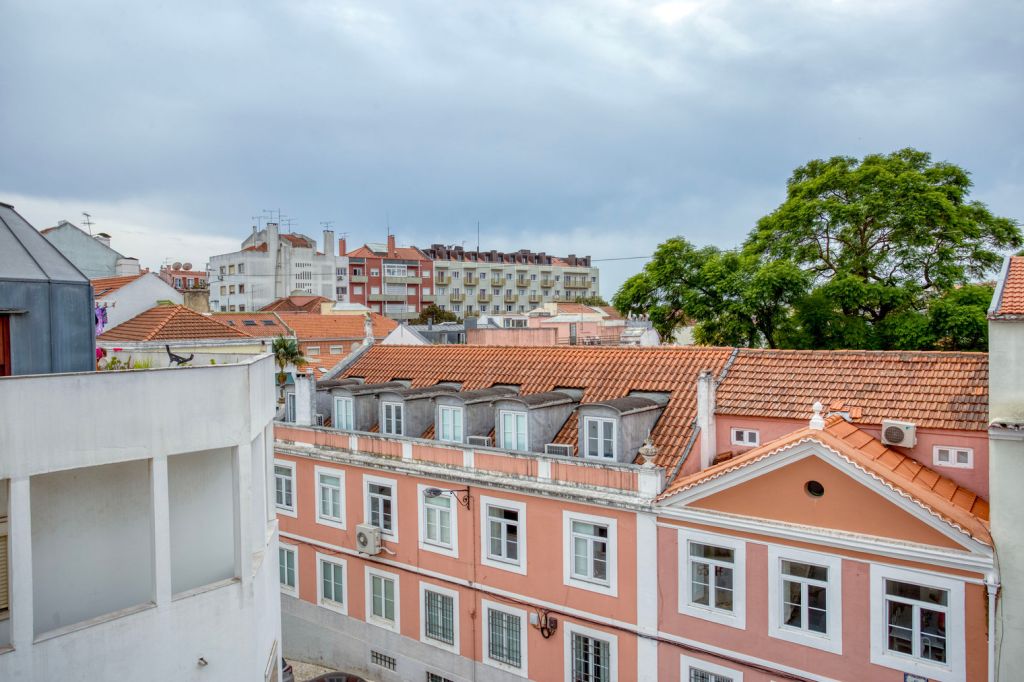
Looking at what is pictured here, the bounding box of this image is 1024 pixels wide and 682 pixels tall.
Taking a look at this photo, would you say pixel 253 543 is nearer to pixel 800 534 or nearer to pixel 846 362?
pixel 800 534

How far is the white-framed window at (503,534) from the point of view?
63.1 ft

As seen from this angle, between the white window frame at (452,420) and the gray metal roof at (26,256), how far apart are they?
10.9 m

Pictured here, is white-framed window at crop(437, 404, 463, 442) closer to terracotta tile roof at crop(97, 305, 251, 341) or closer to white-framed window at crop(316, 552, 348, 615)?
white-framed window at crop(316, 552, 348, 615)

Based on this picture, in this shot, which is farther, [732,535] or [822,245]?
[822,245]

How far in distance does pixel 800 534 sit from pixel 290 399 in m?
16.6

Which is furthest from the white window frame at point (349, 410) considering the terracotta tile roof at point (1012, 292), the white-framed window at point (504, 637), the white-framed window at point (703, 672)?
the terracotta tile roof at point (1012, 292)

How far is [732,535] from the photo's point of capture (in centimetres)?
1598

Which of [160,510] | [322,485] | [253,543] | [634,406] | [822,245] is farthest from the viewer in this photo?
[822,245]

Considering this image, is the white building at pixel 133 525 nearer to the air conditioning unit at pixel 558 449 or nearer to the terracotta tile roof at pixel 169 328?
the air conditioning unit at pixel 558 449

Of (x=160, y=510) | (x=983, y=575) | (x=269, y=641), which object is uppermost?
(x=160, y=510)

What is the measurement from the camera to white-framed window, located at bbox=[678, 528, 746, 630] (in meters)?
16.0

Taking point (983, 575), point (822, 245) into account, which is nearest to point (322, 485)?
point (983, 575)

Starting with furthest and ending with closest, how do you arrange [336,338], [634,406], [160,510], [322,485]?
1. [336,338]
2. [322,485]
3. [634,406]
4. [160,510]

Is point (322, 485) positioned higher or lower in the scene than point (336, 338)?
lower
